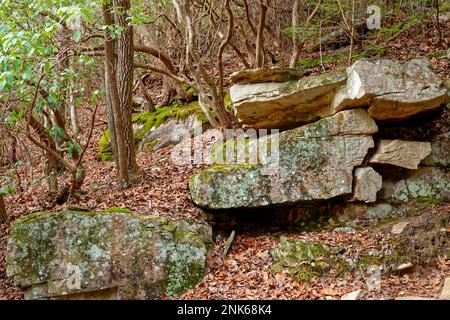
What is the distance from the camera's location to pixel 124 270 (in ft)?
21.2

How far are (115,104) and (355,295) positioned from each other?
18.0 feet

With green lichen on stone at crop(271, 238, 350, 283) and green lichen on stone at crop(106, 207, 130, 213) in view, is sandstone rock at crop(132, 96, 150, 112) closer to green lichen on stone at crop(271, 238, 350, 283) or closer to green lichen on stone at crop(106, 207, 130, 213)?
green lichen on stone at crop(106, 207, 130, 213)

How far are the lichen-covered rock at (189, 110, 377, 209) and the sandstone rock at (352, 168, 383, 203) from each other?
0.46 ft

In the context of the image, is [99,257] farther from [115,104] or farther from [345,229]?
[345,229]

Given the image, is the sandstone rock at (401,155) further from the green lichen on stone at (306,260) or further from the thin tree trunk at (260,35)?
the thin tree trunk at (260,35)

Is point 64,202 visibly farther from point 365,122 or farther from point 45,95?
point 365,122

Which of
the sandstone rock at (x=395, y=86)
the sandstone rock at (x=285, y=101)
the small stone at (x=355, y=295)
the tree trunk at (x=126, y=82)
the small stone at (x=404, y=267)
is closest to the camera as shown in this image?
the small stone at (x=355, y=295)

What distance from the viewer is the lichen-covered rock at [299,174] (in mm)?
7551

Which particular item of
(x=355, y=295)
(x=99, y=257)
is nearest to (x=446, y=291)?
(x=355, y=295)

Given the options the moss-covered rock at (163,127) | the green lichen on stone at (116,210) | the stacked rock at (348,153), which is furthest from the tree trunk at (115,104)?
the moss-covered rock at (163,127)

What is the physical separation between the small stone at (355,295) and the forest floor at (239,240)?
0.13m

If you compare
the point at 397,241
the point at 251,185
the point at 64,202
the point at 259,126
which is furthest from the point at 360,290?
the point at 64,202
